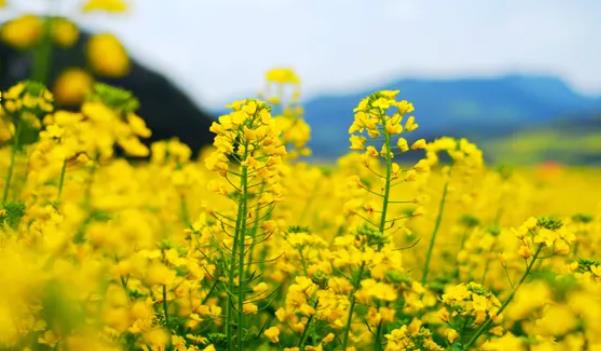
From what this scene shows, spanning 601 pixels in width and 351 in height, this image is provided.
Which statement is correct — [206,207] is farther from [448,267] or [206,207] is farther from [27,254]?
[448,267]

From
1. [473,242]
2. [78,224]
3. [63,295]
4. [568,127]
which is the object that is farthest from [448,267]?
[568,127]

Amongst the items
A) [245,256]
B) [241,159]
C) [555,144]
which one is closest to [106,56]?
[241,159]

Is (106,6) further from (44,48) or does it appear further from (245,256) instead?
(245,256)

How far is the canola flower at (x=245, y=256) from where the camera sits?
93.7 inches

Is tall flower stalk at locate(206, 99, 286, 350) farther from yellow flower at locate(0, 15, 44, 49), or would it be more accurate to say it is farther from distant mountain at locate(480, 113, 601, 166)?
distant mountain at locate(480, 113, 601, 166)

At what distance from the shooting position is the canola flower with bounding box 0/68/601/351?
2.38 metres

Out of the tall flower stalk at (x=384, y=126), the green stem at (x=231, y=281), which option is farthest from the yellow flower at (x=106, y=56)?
the tall flower stalk at (x=384, y=126)

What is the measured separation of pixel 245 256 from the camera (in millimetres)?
3965

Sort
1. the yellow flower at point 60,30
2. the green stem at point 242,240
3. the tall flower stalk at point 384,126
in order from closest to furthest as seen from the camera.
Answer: the yellow flower at point 60,30
the green stem at point 242,240
the tall flower stalk at point 384,126

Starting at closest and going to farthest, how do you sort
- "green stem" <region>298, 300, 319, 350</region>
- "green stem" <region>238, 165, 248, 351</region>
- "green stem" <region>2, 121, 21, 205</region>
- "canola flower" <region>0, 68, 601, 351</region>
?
"canola flower" <region>0, 68, 601, 351</region> < "green stem" <region>238, 165, 248, 351</region> < "green stem" <region>298, 300, 319, 350</region> < "green stem" <region>2, 121, 21, 205</region>

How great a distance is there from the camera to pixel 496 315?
10.8 feet

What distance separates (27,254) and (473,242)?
12.5 ft

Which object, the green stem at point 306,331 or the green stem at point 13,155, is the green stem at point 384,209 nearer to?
the green stem at point 306,331

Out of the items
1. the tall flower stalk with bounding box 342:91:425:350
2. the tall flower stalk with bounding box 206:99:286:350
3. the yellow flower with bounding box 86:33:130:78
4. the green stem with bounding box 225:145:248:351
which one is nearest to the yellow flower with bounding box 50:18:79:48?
the yellow flower with bounding box 86:33:130:78
